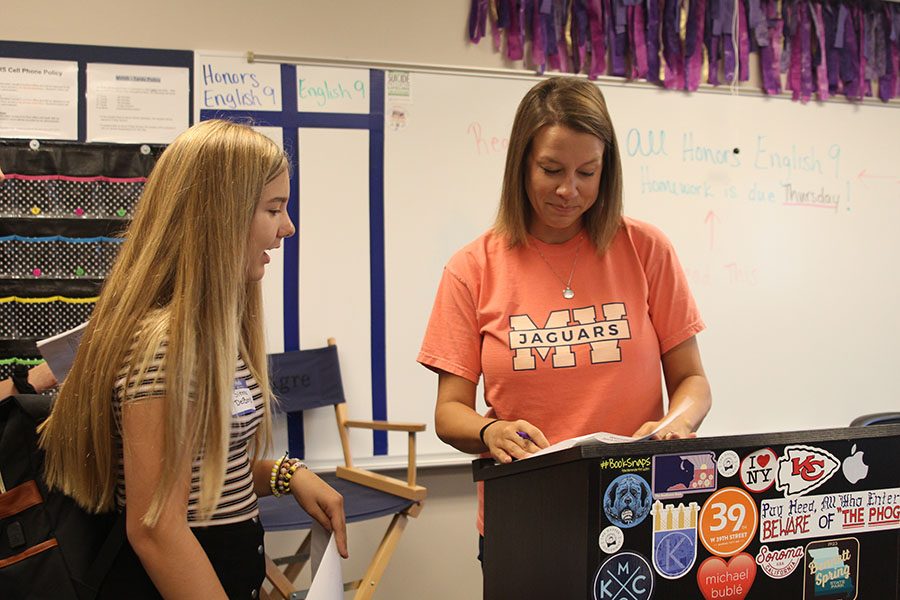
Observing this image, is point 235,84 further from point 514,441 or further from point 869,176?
point 869,176

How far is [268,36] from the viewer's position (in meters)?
2.71

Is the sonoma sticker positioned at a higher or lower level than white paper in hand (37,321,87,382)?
lower

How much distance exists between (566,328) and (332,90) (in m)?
1.72

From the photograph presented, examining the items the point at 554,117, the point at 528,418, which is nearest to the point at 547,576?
the point at 528,418

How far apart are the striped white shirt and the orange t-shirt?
0.38 m

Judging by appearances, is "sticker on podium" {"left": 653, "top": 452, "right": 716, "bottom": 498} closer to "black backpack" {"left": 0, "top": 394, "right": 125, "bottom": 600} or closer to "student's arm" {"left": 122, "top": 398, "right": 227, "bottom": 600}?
"student's arm" {"left": 122, "top": 398, "right": 227, "bottom": 600}

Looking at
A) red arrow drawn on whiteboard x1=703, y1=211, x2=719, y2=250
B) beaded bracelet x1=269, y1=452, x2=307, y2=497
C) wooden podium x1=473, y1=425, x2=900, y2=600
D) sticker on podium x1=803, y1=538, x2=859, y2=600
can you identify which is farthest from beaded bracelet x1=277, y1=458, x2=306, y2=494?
red arrow drawn on whiteboard x1=703, y1=211, x2=719, y2=250

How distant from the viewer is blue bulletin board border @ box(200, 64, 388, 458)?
271 cm

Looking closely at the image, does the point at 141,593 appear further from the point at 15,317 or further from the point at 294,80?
the point at 294,80

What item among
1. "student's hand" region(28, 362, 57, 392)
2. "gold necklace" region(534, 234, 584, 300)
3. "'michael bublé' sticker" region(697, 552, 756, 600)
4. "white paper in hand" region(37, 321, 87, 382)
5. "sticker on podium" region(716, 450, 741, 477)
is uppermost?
"gold necklace" region(534, 234, 584, 300)

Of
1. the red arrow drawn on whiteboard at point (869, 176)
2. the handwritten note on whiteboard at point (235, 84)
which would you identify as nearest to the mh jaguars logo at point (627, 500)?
the handwritten note on whiteboard at point (235, 84)

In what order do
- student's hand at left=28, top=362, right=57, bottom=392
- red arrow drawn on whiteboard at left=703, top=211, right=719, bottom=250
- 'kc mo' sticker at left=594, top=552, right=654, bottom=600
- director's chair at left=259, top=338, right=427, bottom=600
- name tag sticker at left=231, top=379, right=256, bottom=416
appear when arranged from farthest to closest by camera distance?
red arrow drawn on whiteboard at left=703, top=211, right=719, bottom=250
director's chair at left=259, top=338, right=427, bottom=600
student's hand at left=28, top=362, right=57, bottom=392
name tag sticker at left=231, top=379, right=256, bottom=416
'kc mo' sticker at left=594, top=552, right=654, bottom=600

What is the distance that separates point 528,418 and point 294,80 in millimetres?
1823

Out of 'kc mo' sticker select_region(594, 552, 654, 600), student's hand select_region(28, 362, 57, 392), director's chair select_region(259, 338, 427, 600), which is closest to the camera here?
'kc mo' sticker select_region(594, 552, 654, 600)
